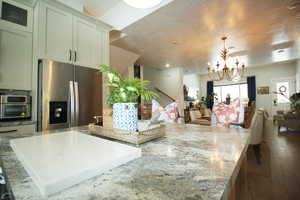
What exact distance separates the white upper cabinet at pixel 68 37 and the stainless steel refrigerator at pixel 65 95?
0.18 metres

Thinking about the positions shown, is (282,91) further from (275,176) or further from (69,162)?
(69,162)

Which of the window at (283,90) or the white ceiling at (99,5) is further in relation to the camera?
the window at (283,90)

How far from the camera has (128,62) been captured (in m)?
4.00

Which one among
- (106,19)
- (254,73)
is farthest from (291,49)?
(106,19)

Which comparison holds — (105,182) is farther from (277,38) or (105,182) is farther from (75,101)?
(277,38)

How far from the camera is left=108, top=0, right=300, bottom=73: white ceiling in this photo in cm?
212

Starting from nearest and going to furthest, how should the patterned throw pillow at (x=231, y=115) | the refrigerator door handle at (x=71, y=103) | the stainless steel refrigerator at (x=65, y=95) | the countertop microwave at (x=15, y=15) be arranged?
the countertop microwave at (x=15, y=15) → the stainless steel refrigerator at (x=65, y=95) → the refrigerator door handle at (x=71, y=103) → the patterned throw pillow at (x=231, y=115)

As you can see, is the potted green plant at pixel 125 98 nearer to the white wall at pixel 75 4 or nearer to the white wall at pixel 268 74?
the white wall at pixel 75 4

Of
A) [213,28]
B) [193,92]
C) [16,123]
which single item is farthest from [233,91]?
[16,123]

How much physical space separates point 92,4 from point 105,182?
313 centimetres

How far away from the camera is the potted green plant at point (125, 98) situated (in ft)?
2.55

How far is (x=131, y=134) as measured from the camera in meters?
0.70

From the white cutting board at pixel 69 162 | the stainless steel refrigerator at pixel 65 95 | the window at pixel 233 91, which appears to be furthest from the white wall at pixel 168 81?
the white cutting board at pixel 69 162

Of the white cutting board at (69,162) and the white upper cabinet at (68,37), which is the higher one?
the white upper cabinet at (68,37)
